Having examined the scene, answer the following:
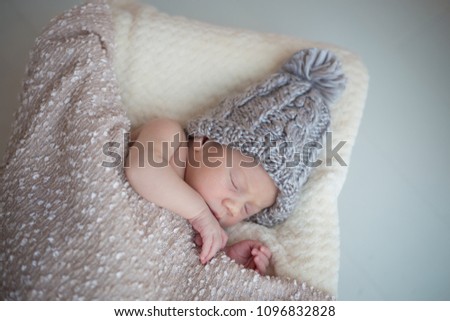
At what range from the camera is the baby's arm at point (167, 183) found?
0.94 meters

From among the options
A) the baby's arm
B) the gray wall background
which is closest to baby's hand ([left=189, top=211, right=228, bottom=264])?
the baby's arm

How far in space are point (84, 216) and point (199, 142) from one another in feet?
Result: 1.06

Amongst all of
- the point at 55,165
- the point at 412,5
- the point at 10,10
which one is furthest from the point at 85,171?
the point at 412,5

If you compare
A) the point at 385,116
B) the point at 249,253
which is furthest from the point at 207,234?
the point at 385,116

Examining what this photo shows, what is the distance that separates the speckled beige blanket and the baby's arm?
0.02 meters

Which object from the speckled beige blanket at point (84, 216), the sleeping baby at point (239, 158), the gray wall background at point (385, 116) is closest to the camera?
the speckled beige blanket at point (84, 216)

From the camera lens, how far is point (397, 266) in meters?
1.35

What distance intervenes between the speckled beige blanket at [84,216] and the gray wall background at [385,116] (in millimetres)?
381

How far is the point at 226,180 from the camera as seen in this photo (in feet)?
3.36

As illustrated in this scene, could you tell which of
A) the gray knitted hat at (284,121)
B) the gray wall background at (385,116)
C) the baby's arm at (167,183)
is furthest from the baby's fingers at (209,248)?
the gray wall background at (385,116)

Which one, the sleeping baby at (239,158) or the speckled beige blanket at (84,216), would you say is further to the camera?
the sleeping baby at (239,158)

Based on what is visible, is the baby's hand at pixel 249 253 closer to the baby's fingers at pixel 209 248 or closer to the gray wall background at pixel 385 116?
the baby's fingers at pixel 209 248

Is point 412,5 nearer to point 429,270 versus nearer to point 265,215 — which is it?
point 429,270
